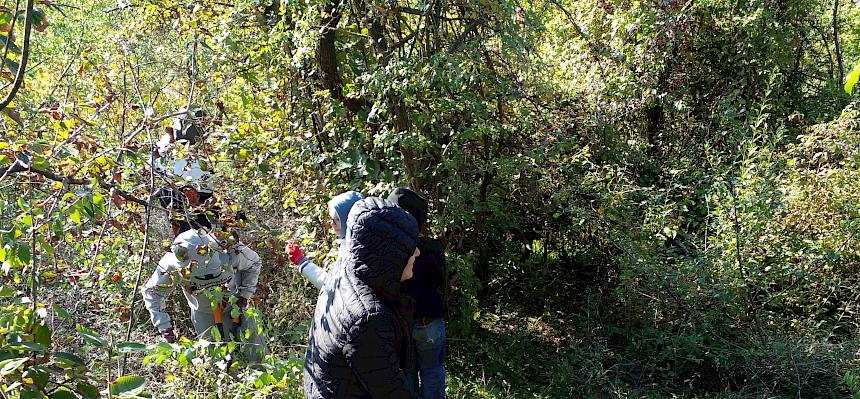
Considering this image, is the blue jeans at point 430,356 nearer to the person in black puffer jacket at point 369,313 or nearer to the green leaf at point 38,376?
the person in black puffer jacket at point 369,313

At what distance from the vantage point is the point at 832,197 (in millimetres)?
4715

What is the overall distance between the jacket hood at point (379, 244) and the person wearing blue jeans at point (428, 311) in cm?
117

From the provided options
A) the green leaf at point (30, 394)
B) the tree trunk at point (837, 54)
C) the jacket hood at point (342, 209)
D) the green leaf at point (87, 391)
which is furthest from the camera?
the tree trunk at point (837, 54)

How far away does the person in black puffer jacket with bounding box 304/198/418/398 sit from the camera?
2.27 metres

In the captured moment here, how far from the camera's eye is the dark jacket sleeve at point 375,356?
2260 millimetres

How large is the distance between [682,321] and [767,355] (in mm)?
555

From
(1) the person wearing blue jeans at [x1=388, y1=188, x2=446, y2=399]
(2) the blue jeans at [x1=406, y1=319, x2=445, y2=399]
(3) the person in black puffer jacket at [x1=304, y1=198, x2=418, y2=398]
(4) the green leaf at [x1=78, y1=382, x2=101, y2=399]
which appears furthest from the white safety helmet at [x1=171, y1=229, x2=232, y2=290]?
(4) the green leaf at [x1=78, y1=382, x2=101, y2=399]

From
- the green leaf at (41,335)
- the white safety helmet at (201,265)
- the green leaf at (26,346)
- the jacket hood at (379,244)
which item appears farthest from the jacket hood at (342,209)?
the green leaf at (26,346)

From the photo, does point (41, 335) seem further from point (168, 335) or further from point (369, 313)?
point (168, 335)

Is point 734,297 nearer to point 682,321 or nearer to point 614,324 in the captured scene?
point 682,321

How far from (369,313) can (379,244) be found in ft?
0.77

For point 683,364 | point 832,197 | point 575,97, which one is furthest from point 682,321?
point 575,97

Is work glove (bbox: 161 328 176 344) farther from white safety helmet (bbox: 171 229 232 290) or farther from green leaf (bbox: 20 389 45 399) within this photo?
green leaf (bbox: 20 389 45 399)

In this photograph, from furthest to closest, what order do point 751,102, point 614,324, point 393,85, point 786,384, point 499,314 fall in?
point 751,102, point 499,314, point 614,324, point 786,384, point 393,85
